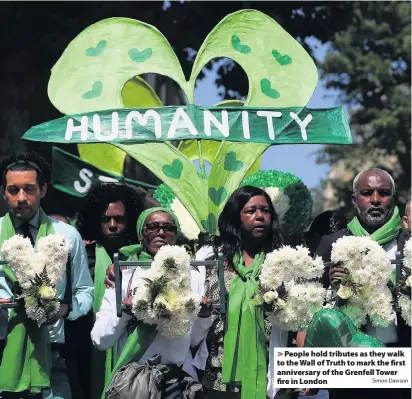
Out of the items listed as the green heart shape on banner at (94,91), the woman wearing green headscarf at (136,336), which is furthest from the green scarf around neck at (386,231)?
the green heart shape on banner at (94,91)

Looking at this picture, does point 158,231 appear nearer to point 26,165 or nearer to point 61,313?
point 61,313

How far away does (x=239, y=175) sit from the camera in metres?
8.09

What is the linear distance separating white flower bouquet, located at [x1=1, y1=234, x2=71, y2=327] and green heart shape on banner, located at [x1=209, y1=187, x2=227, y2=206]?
70.6 inches

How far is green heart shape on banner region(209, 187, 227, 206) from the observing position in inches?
313

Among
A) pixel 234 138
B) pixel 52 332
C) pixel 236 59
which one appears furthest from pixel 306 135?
pixel 52 332

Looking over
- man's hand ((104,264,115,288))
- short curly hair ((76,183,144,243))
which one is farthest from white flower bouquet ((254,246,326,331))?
short curly hair ((76,183,144,243))

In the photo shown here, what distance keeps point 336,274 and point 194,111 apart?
1.88 m

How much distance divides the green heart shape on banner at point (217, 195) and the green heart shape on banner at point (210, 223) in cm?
12

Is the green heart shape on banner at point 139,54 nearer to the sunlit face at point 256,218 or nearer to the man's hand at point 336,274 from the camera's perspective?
the sunlit face at point 256,218

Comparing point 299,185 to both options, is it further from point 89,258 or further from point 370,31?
point 370,31

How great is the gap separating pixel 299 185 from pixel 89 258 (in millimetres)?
1781

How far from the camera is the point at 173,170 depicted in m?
8.12

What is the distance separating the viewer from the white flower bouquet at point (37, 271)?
6234mm

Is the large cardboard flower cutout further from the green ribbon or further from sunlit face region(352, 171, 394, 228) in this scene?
the green ribbon
